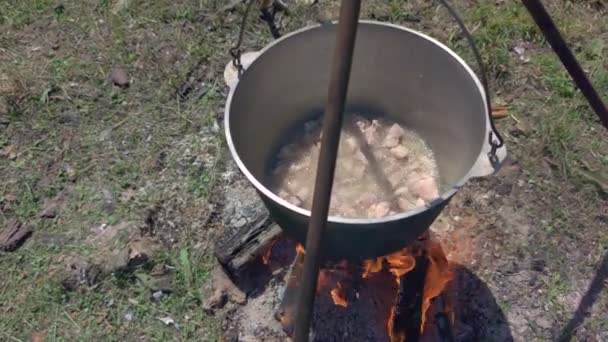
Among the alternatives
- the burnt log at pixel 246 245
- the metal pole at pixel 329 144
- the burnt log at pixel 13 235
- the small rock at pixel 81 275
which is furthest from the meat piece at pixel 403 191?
the burnt log at pixel 13 235

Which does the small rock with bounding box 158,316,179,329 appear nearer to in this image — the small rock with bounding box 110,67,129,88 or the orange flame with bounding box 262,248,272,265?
the orange flame with bounding box 262,248,272,265

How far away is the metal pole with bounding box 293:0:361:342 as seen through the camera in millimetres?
1266

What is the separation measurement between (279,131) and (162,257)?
64 centimetres

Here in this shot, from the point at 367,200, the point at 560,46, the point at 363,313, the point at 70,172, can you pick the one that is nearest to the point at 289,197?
the point at 367,200

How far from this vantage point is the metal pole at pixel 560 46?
166 cm

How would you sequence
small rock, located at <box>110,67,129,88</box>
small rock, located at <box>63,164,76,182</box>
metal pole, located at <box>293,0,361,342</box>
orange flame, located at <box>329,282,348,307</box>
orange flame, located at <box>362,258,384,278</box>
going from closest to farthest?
metal pole, located at <box>293,0,361,342</box> < orange flame, located at <box>362,258,384,278</box> < orange flame, located at <box>329,282,348,307</box> < small rock, located at <box>63,164,76,182</box> < small rock, located at <box>110,67,129,88</box>

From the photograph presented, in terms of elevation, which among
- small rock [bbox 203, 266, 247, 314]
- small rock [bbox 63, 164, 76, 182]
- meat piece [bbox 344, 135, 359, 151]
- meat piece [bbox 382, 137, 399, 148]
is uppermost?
meat piece [bbox 382, 137, 399, 148]

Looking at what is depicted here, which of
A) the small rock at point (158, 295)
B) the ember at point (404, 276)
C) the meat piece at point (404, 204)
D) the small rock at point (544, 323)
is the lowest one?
the small rock at point (158, 295)

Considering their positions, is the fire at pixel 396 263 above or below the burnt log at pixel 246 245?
above

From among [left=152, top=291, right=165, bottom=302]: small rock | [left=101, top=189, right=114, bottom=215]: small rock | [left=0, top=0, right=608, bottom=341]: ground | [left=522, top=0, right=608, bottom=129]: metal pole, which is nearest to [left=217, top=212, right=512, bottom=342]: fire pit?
[left=0, top=0, right=608, bottom=341]: ground

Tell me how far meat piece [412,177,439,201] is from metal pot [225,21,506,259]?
0.17ft

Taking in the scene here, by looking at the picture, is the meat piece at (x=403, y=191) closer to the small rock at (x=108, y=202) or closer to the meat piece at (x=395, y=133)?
the meat piece at (x=395, y=133)

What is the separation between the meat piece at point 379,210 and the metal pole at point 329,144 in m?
0.60

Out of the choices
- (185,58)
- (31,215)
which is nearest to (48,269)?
(31,215)
